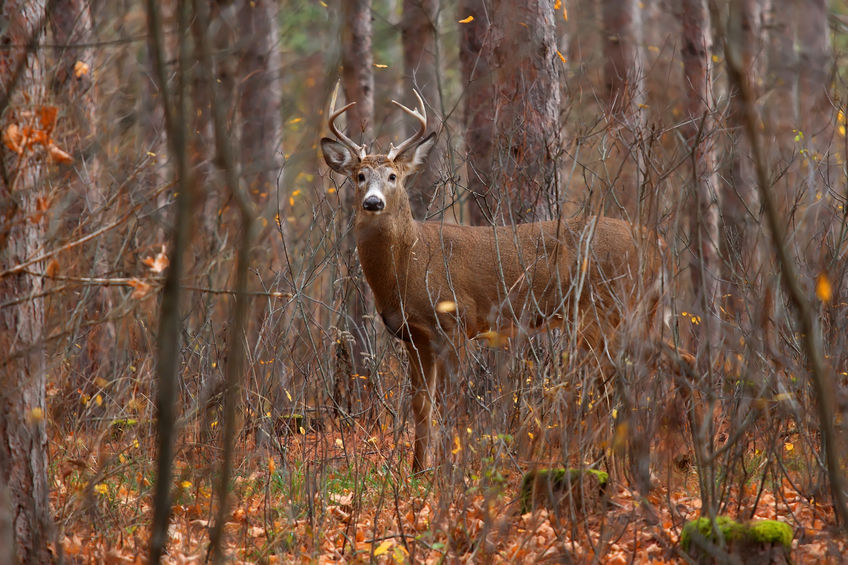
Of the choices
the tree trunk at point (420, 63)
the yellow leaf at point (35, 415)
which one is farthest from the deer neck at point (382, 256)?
the yellow leaf at point (35, 415)

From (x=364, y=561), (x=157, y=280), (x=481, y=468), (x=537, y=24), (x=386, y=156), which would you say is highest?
(x=537, y=24)

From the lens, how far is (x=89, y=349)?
27.5 ft

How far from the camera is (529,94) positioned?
8148mm

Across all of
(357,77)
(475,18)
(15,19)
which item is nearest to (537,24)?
(475,18)

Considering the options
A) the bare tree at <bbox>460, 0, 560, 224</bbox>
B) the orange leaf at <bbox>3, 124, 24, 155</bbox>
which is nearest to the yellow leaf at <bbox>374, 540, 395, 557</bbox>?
the orange leaf at <bbox>3, 124, 24, 155</bbox>

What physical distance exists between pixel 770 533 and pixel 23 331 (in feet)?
11.2

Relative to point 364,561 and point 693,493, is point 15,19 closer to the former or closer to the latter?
point 364,561

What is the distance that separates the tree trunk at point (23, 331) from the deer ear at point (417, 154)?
13.2 feet

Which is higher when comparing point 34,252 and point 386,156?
point 386,156

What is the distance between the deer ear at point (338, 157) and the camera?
7926 mm

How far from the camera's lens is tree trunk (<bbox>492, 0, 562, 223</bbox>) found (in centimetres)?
811

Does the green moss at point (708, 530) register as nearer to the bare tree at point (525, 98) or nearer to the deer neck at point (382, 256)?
the deer neck at point (382, 256)

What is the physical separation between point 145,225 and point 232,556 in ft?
15.2

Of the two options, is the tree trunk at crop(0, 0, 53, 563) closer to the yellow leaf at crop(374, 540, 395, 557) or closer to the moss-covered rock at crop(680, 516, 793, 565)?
the yellow leaf at crop(374, 540, 395, 557)
